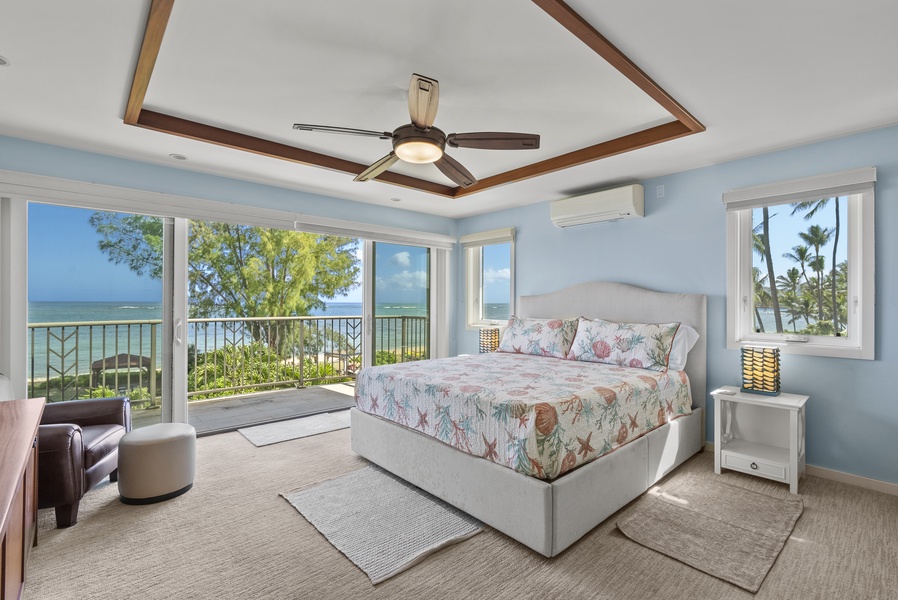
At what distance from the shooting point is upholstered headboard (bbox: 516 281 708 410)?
350 cm

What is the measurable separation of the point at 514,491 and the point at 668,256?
2.69 meters

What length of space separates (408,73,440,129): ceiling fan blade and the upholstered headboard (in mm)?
2581

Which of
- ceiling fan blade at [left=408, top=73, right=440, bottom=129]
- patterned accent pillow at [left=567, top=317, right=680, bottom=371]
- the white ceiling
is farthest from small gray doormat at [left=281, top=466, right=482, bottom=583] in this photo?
the white ceiling

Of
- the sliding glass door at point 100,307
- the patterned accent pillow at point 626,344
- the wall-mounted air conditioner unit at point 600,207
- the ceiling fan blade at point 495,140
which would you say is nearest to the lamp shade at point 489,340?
the patterned accent pillow at point 626,344

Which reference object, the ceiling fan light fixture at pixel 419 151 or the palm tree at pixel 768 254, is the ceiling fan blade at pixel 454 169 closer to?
the ceiling fan light fixture at pixel 419 151

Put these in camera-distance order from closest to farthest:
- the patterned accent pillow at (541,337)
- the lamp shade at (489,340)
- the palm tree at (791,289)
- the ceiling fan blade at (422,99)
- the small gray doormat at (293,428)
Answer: the ceiling fan blade at (422,99), the palm tree at (791,289), the small gray doormat at (293,428), the patterned accent pillow at (541,337), the lamp shade at (489,340)

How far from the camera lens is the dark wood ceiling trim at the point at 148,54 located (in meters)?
1.64

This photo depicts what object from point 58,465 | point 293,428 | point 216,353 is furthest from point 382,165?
point 216,353

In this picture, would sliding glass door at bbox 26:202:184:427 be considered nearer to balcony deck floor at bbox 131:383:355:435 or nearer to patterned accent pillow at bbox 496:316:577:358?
balcony deck floor at bbox 131:383:355:435

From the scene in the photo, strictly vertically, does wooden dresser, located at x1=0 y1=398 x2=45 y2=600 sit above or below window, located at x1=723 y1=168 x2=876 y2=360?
below

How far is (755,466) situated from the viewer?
2871 mm

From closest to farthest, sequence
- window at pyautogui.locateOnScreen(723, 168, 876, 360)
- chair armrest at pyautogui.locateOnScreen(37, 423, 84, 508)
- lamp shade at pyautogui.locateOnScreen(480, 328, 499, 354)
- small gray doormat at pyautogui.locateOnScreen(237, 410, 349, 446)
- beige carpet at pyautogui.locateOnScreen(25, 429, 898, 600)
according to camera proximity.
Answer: beige carpet at pyautogui.locateOnScreen(25, 429, 898, 600) → chair armrest at pyautogui.locateOnScreen(37, 423, 84, 508) → window at pyautogui.locateOnScreen(723, 168, 876, 360) → small gray doormat at pyautogui.locateOnScreen(237, 410, 349, 446) → lamp shade at pyautogui.locateOnScreen(480, 328, 499, 354)

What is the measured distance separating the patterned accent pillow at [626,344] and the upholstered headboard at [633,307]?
0.25 m

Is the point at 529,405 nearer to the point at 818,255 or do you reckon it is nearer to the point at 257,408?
the point at 818,255
